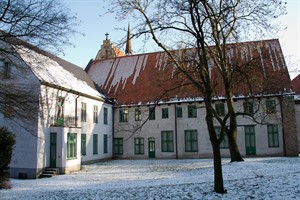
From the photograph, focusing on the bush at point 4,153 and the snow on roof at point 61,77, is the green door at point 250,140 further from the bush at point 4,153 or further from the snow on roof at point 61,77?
the bush at point 4,153

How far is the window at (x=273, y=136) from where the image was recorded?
1020 inches

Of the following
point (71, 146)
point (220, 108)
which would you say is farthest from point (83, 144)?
point (220, 108)

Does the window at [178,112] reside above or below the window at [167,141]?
above

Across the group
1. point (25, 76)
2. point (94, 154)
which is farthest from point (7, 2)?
point (94, 154)

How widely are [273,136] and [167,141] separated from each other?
30.5 ft

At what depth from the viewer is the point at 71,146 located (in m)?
21.2

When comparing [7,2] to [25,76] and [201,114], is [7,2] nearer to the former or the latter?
[25,76]

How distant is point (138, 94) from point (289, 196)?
22.8 meters

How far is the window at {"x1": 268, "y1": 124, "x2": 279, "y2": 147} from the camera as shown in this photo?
25905 mm

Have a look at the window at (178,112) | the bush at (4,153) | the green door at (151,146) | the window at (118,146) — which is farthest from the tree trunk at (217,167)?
the window at (118,146)

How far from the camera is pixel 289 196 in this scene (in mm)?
8406

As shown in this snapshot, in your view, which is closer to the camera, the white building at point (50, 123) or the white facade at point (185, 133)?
the white building at point (50, 123)

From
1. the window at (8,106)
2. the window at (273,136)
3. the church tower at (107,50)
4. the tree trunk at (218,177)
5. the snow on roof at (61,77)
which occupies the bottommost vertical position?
the tree trunk at (218,177)

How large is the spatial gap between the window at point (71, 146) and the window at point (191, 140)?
10.7 meters
